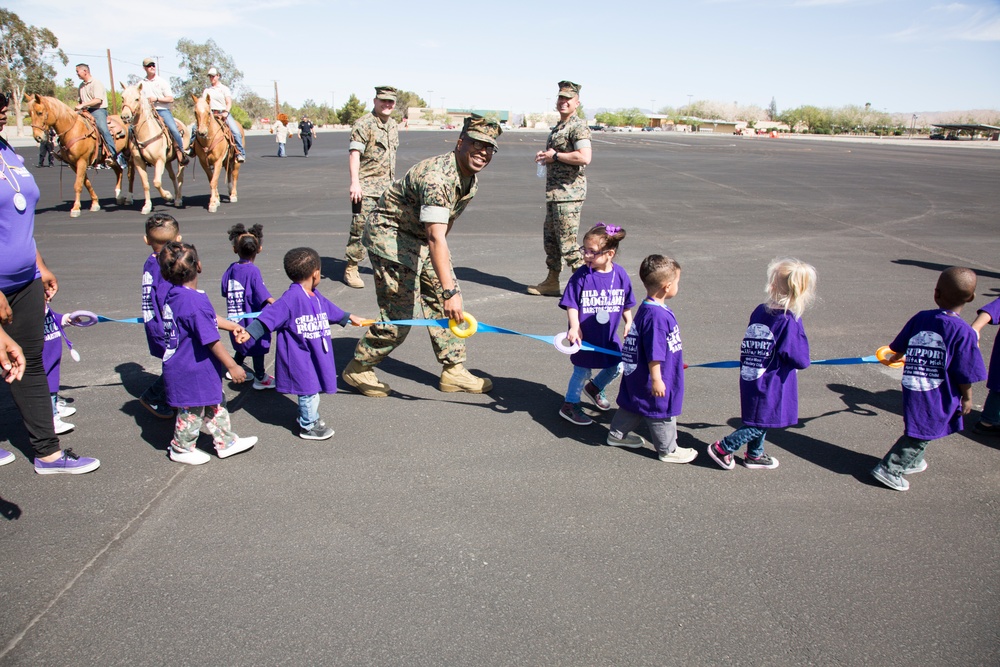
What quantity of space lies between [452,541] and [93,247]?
9.66 m

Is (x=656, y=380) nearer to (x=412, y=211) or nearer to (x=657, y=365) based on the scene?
(x=657, y=365)

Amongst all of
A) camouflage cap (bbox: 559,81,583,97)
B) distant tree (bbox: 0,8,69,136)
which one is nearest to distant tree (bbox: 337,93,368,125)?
distant tree (bbox: 0,8,69,136)

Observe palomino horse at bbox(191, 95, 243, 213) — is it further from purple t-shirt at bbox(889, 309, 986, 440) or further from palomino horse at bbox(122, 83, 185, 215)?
purple t-shirt at bbox(889, 309, 986, 440)

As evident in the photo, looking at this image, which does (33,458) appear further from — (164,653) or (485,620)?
(485,620)

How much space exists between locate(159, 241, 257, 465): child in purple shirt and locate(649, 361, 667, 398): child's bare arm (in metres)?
2.34

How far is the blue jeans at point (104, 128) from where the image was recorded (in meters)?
14.3

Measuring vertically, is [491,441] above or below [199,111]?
below

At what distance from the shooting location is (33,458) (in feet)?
13.1

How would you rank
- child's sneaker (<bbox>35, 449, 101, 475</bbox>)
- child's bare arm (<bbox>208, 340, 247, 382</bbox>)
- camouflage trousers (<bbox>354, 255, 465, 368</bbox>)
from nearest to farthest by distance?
1. child's bare arm (<bbox>208, 340, 247, 382</bbox>)
2. child's sneaker (<bbox>35, 449, 101, 475</bbox>)
3. camouflage trousers (<bbox>354, 255, 465, 368</bbox>)

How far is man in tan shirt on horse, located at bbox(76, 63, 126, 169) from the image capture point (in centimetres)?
1378

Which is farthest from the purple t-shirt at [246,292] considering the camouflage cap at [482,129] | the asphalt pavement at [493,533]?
the camouflage cap at [482,129]

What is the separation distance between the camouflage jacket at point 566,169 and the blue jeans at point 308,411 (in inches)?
161

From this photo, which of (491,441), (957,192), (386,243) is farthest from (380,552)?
(957,192)

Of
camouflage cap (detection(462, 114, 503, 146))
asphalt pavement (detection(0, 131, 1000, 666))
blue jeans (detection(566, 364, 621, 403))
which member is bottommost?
asphalt pavement (detection(0, 131, 1000, 666))
